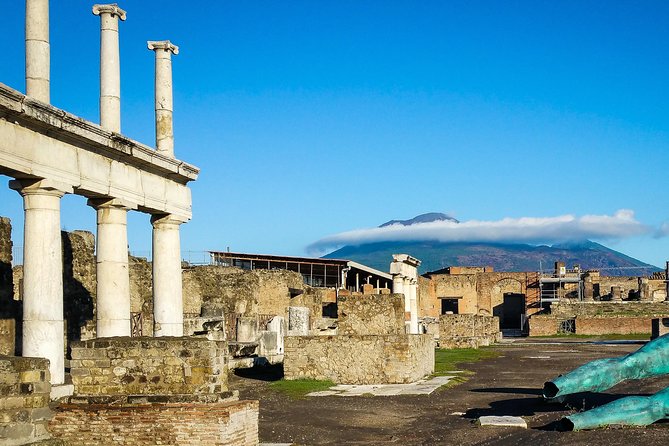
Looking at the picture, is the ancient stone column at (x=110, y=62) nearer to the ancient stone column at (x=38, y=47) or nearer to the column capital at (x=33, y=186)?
the ancient stone column at (x=38, y=47)

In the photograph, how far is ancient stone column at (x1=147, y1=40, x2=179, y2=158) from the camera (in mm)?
17516

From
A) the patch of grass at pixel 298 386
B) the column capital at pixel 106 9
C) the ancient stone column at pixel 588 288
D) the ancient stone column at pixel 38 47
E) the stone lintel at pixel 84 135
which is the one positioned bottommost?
the patch of grass at pixel 298 386

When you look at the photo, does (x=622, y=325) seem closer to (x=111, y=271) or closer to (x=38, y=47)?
(x=111, y=271)

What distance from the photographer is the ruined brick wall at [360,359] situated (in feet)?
60.0

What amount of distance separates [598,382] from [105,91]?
8.78 metres

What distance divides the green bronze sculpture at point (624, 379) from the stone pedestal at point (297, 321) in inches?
499

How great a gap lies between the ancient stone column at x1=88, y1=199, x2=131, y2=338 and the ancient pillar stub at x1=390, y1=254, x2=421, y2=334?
2068 centimetres

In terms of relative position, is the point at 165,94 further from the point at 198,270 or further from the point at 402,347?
the point at 198,270

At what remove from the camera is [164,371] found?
1052cm

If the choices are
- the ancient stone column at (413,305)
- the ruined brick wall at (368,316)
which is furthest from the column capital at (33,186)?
the ancient stone column at (413,305)

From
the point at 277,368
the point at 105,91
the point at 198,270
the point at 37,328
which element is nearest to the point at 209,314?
the point at 277,368

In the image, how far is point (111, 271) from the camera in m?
15.4

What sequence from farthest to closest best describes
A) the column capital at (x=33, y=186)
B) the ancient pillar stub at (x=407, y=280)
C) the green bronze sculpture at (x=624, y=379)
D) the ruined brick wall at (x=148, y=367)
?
the ancient pillar stub at (x=407, y=280)
the column capital at (x=33, y=186)
the green bronze sculpture at (x=624, y=379)
the ruined brick wall at (x=148, y=367)

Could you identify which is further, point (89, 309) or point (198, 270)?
point (198, 270)
